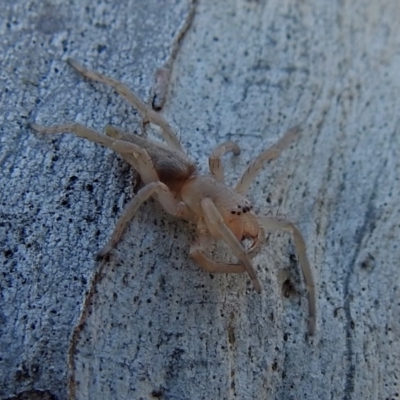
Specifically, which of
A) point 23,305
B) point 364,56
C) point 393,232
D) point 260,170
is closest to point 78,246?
point 23,305

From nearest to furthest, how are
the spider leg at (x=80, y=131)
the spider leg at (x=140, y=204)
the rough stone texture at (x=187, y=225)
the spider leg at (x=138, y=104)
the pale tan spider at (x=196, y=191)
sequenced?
the rough stone texture at (x=187, y=225) → the spider leg at (x=140, y=204) → the pale tan spider at (x=196, y=191) → the spider leg at (x=80, y=131) → the spider leg at (x=138, y=104)

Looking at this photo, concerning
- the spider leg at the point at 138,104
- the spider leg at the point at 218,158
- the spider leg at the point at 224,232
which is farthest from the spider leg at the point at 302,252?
the spider leg at the point at 138,104

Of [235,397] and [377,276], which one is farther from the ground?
[377,276]

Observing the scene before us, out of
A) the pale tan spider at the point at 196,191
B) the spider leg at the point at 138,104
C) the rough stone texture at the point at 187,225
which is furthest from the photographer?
the spider leg at the point at 138,104

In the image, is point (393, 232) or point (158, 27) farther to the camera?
point (158, 27)

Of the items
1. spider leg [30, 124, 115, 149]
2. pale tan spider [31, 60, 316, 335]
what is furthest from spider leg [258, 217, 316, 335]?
spider leg [30, 124, 115, 149]

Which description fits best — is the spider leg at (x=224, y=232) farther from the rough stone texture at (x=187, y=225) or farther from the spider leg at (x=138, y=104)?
the spider leg at (x=138, y=104)

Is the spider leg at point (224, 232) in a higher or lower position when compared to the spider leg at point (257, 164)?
lower

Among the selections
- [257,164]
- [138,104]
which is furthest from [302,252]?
[138,104]

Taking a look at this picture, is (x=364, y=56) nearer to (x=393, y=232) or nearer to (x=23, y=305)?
(x=393, y=232)
